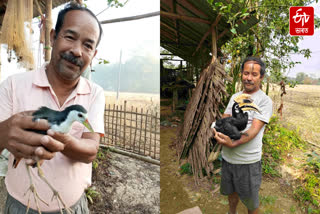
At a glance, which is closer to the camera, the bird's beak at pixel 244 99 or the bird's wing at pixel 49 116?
the bird's wing at pixel 49 116

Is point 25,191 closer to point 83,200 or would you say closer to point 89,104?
point 83,200

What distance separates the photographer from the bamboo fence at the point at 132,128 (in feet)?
8.51

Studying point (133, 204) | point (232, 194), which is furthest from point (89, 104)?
point (133, 204)

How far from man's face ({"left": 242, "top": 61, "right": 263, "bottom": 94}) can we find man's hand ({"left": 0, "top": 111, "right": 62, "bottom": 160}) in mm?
1030


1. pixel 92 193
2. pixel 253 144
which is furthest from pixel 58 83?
pixel 92 193

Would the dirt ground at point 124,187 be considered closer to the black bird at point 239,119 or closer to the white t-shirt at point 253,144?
the white t-shirt at point 253,144

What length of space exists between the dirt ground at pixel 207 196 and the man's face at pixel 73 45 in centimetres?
176

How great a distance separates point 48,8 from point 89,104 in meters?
0.57

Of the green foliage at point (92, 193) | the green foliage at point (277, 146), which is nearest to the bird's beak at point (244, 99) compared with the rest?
the green foliage at point (277, 146)

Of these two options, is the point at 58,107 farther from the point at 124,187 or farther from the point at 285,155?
the point at 285,155

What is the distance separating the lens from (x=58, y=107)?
2.09 ft

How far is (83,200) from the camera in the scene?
0.83 meters

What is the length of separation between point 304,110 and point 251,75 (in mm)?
1167

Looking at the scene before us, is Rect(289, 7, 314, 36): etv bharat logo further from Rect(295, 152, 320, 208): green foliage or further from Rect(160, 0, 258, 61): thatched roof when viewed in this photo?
Rect(295, 152, 320, 208): green foliage
